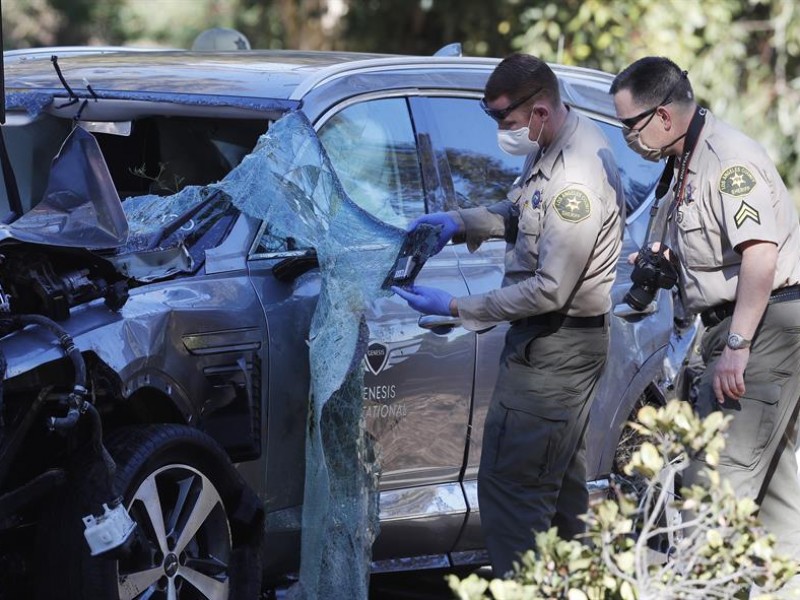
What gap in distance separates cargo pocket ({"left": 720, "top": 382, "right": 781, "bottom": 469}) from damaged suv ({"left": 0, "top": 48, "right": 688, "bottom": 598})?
3.03 feet

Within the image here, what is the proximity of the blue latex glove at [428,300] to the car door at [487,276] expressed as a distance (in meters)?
0.58

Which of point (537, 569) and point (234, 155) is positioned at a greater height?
point (234, 155)

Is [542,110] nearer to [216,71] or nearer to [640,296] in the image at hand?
[640,296]

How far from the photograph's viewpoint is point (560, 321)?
4.24m

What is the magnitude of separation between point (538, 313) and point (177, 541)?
1.28 meters

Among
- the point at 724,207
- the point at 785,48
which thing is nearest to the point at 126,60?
the point at 724,207

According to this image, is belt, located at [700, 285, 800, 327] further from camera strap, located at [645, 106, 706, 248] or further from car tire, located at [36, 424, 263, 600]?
car tire, located at [36, 424, 263, 600]

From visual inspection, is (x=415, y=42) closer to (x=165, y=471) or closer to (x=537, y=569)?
(x=165, y=471)

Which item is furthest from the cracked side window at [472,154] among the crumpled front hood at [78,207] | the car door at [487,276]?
the crumpled front hood at [78,207]

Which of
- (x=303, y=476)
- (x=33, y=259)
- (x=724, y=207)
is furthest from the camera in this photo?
(x=303, y=476)

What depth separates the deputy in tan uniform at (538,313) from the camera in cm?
412

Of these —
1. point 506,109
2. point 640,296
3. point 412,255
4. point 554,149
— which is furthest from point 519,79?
point 640,296

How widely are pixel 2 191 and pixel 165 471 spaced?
125cm

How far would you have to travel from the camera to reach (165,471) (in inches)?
149
